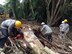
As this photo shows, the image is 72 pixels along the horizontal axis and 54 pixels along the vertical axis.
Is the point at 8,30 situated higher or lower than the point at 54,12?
higher

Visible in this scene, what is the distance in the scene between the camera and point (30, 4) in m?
25.8

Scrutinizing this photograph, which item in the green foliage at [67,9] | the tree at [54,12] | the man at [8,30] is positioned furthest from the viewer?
the tree at [54,12]

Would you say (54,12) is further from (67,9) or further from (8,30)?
(8,30)

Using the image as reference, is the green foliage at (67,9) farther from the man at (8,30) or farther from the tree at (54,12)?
the man at (8,30)

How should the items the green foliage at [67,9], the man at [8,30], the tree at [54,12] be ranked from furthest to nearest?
the tree at [54,12] → the green foliage at [67,9] → the man at [8,30]

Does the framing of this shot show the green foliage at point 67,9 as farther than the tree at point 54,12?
No

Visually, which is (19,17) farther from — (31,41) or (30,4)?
(31,41)

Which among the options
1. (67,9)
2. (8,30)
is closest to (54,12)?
(67,9)

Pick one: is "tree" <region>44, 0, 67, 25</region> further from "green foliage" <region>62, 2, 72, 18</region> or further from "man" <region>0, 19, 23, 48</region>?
"man" <region>0, 19, 23, 48</region>

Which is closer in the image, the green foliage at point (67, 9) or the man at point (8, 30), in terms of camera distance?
the man at point (8, 30)

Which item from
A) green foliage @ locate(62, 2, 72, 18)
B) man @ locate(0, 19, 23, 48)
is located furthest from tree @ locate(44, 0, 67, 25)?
man @ locate(0, 19, 23, 48)

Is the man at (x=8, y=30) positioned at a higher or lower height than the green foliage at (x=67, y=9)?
higher

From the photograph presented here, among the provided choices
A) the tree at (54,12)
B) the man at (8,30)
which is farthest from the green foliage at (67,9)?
the man at (8,30)

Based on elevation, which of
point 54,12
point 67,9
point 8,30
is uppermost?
point 8,30
